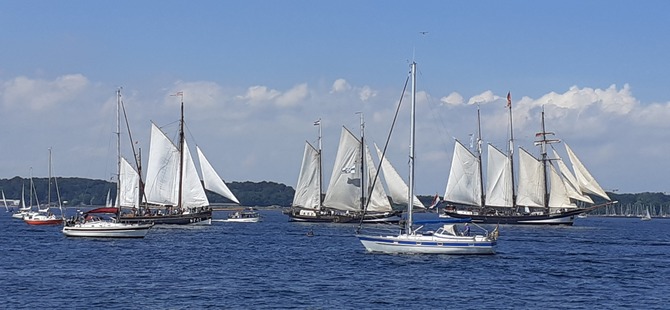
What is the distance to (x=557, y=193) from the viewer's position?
5659 inches

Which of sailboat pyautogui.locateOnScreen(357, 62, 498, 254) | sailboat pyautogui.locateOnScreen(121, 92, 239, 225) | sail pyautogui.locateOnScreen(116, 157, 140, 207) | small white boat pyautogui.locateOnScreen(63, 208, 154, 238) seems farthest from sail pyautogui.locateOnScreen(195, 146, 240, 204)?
sailboat pyautogui.locateOnScreen(357, 62, 498, 254)

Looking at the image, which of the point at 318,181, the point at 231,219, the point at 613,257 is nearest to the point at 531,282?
the point at 613,257

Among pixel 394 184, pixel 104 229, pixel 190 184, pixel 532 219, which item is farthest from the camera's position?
pixel 532 219

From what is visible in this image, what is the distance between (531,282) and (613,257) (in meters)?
23.9

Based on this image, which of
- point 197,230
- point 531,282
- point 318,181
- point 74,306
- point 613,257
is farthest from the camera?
point 318,181

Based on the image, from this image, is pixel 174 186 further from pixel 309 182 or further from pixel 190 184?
pixel 309 182

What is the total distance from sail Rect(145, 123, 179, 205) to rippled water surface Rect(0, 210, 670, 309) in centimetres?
3249

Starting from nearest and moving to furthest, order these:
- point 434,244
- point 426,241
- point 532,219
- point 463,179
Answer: point 426,241 → point 434,244 → point 463,179 → point 532,219

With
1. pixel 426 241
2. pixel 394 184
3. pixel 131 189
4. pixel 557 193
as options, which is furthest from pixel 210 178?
pixel 426 241

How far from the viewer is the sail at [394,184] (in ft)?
437

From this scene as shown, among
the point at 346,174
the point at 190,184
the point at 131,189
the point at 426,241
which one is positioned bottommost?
the point at 426,241

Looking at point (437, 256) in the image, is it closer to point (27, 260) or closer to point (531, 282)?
point (531, 282)

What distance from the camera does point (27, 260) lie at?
69.6 meters

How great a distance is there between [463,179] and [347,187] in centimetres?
2057
